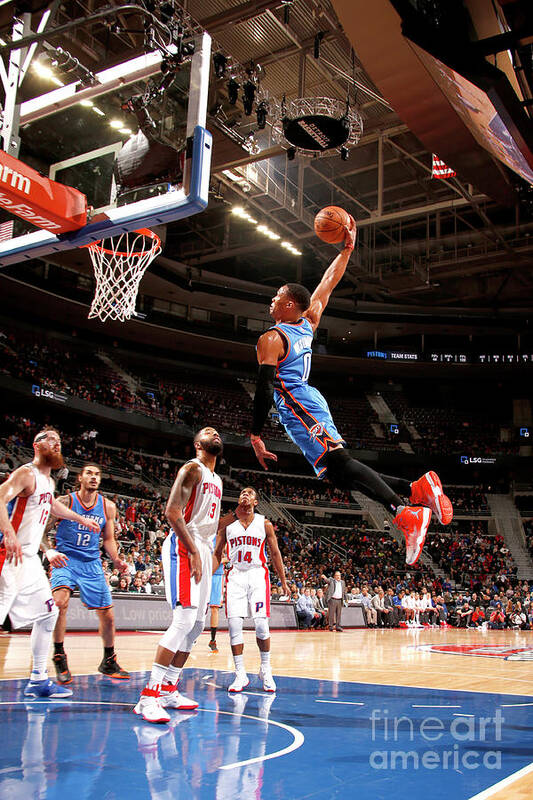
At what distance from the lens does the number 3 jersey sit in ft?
14.7

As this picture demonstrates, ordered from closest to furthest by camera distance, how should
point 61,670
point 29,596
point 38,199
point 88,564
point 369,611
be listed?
point 29,596
point 38,199
point 61,670
point 88,564
point 369,611

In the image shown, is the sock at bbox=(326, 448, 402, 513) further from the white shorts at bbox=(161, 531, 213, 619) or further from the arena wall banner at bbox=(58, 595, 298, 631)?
the arena wall banner at bbox=(58, 595, 298, 631)

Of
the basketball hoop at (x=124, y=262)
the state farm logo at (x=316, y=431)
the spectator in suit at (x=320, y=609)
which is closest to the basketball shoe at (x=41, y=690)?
the state farm logo at (x=316, y=431)

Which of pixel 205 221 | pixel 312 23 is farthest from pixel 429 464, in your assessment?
pixel 312 23

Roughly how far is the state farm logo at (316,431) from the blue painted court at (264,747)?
74.6 inches

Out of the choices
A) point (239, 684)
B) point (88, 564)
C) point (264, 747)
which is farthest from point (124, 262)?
point (264, 747)

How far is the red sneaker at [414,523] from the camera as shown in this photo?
4.18m

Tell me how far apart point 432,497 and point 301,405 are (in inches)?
41.4

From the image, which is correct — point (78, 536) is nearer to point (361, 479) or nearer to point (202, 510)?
point (202, 510)

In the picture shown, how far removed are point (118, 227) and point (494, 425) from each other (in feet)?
111

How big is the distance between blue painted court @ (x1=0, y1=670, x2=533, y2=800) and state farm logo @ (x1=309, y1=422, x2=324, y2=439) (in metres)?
1.90

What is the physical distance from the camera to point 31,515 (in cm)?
523

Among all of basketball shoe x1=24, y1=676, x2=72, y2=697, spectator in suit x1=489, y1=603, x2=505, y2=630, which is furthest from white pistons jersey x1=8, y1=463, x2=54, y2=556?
spectator in suit x1=489, y1=603, x2=505, y2=630

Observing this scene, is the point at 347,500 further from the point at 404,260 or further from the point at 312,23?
the point at 312,23
